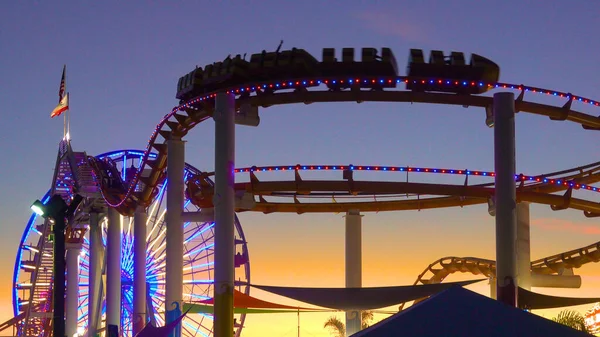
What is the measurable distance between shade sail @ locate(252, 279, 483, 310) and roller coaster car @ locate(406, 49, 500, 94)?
5.88 meters

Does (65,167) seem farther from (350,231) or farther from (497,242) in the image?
(497,242)

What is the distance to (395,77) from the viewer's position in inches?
1137

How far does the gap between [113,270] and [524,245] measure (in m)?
17.8

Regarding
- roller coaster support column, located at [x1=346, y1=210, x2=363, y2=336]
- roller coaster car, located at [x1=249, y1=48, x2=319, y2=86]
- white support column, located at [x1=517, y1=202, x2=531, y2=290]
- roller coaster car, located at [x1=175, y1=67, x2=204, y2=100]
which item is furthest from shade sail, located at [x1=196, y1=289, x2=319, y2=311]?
white support column, located at [x1=517, y1=202, x2=531, y2=290]

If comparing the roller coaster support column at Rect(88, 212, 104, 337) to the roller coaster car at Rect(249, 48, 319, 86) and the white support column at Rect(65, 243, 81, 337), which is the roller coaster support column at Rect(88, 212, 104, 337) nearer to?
the white support column at Rect(65, 243, 81, 337)

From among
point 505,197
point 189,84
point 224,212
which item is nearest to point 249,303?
point 224,212

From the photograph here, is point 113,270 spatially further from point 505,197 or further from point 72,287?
point 505,197

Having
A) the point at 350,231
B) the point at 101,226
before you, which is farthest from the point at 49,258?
the point at 350,231

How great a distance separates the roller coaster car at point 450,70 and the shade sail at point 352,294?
588 cm

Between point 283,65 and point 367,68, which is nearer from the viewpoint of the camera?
point 367,68

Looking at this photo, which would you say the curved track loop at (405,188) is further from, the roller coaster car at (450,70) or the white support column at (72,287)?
the white support column at (72,287)

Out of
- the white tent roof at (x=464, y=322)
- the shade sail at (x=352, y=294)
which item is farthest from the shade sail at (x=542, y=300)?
the white tent roof at (x=464, y=322)

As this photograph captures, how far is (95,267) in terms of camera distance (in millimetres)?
49969

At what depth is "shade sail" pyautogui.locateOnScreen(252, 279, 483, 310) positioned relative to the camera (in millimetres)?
29641
